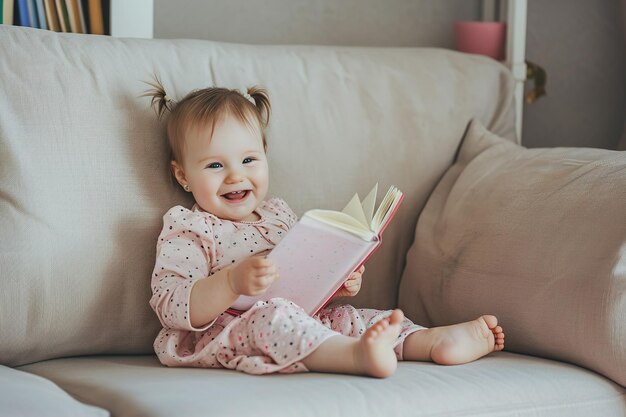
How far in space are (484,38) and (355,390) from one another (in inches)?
54.0

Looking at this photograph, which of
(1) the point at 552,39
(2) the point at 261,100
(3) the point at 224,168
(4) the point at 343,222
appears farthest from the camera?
(1) the point at 552,39

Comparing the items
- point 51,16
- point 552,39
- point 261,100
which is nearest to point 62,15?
point 51,16

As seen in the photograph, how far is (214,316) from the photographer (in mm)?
1312

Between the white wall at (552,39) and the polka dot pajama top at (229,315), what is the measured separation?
34.9 inches

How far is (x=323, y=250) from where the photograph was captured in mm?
1305

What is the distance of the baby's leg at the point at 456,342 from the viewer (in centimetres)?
132

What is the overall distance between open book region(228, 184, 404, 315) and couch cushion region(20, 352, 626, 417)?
17 cm

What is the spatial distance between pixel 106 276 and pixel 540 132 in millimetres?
1459

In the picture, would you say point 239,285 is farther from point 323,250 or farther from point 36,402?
point 36,402

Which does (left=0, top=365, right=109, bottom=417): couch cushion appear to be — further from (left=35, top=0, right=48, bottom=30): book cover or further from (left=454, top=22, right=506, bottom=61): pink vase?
(left=454, top=22, right=506, bottom=61): pink vase

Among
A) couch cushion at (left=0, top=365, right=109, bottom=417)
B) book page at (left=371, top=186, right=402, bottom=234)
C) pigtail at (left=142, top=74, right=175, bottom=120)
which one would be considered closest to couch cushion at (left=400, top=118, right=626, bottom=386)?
book page at (left=371, top=186, right=402, bottom=234)

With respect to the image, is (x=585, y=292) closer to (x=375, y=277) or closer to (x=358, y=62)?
(x=375, y=277)

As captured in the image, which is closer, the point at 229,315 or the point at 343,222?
the point at 343,222

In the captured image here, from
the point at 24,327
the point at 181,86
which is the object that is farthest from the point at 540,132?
the point at 24,327
